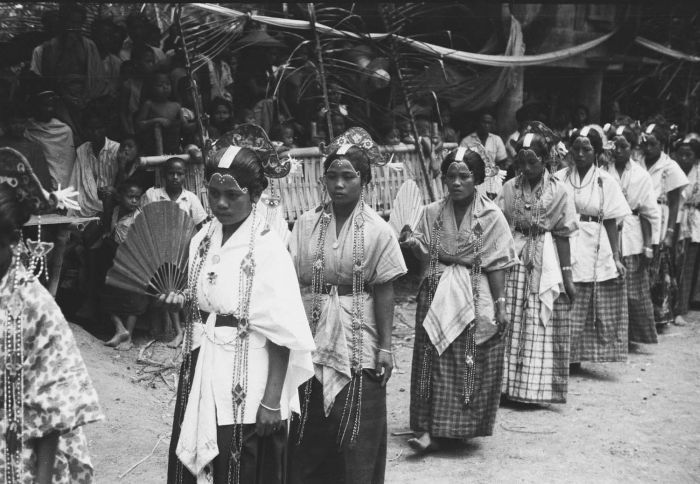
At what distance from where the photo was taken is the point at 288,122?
1019cm

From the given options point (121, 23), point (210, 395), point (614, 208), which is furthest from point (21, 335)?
point (121, 23)

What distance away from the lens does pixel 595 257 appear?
8.80m

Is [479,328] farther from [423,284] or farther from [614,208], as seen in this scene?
[614,208]

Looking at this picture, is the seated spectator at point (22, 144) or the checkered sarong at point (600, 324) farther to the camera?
the checkered sarong at point (600, 324)

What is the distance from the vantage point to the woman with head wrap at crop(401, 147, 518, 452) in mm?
6254

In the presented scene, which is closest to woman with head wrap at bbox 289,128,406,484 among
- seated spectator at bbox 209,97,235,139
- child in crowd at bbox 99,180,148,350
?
child in crowd at bbox 99,180,148,350

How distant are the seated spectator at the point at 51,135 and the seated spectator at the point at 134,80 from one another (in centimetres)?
68

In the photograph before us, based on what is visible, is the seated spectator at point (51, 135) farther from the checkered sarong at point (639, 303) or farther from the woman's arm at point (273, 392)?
the checkered sarong at point (639, 303)

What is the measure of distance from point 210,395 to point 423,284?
280 cm

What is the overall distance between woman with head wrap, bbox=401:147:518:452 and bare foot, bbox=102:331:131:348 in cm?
311

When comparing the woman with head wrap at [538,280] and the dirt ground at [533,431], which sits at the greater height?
the woman with head wrap at [538,280]

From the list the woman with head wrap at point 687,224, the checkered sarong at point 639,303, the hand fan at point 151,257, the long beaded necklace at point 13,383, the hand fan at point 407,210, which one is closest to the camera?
the long beaded necklace at point 13,383

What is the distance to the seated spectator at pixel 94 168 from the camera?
8.64 meters

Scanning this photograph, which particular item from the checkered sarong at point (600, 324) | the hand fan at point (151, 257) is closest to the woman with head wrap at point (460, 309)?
the hand fan at point (151, 257)
